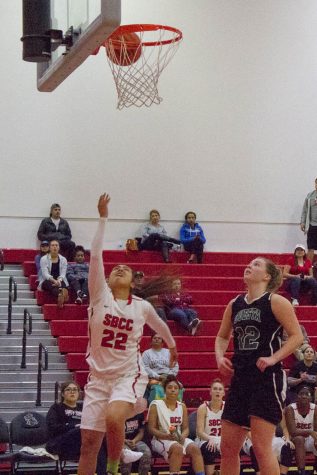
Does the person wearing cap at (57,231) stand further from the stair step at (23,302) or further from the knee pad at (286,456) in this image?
the knee pad at (286,456)

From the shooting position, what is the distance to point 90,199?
19203mm

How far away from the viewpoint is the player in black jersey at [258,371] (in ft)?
22.9

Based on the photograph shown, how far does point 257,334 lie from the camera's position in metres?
7.15

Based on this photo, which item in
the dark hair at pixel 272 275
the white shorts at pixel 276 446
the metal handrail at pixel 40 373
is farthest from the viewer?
the metal handrail at pixel 40 373

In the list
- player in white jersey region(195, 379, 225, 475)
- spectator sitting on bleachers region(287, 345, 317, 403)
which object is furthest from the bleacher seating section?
player in white jersey region(195, 379, 225, 475)

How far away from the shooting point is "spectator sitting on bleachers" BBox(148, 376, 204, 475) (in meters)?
12.0

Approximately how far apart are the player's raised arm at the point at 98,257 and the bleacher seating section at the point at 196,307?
21.9 ft

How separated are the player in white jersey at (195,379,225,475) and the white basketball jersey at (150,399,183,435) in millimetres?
251

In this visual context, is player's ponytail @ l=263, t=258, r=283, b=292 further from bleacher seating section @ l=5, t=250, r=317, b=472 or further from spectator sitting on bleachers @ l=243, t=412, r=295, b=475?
bleacher seating section @ l=5, t=250, r=317, b=472

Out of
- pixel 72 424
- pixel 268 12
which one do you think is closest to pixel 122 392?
pixel 72 424

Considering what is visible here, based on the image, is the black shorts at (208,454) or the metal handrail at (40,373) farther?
the metal handrail at (40,373)

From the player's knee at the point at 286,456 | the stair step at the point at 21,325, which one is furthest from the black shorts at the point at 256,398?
the stair step at the point at 21,325

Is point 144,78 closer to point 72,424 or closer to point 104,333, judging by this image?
point 72,424

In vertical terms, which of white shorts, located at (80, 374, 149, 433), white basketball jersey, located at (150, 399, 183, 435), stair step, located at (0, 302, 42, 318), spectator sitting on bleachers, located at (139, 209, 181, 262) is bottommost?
white basketball jersey, located at (150, 399, 183, 435)
